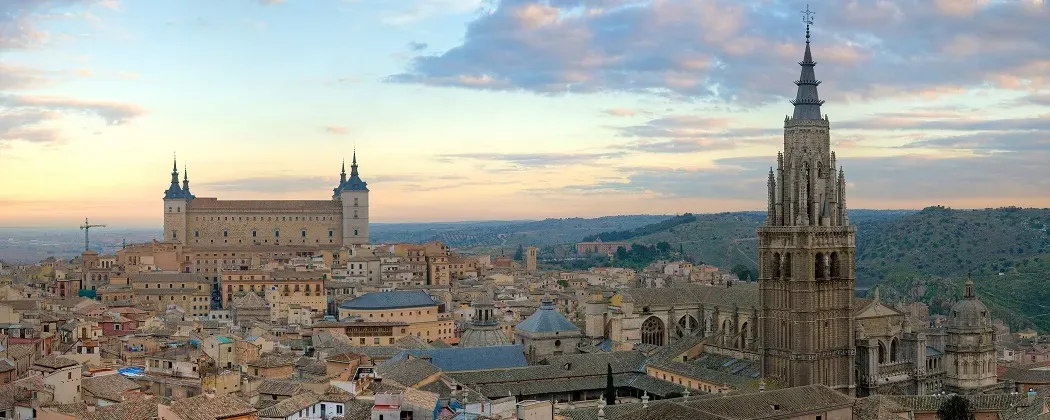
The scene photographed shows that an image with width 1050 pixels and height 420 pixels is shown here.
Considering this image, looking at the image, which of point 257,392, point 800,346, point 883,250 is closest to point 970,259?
point 883,250

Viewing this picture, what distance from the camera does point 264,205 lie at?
116438mm

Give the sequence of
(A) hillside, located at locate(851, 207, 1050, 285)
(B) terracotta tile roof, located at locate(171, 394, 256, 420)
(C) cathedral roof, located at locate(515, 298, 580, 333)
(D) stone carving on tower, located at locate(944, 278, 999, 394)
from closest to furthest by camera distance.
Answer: (B) terracotta tile roof, located at locate(171, 394, 256, 420)
(D) stone carving on tower, located at locate(944, 278, 999, 394)
(C) cathedral roof, located at locate(515, 298, 580, 333)
(A) hillside, located at locate(851, 207, 1050, 285)

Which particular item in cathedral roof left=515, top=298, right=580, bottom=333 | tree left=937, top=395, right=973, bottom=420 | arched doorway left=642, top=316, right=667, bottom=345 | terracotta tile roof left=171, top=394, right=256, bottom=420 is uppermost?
terracotta tile roof left=171, top=394, right=256, bottom=420

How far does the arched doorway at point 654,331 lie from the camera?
60562mm

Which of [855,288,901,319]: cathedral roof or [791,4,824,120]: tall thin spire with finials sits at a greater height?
[791,4,824,120]: tall thin spire with finials

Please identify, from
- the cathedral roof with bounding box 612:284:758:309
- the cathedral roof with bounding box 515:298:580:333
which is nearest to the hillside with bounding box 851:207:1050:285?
the cathedral roof with bounding box 612:284:758:309

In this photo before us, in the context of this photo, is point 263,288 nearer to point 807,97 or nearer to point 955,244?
point 807,97

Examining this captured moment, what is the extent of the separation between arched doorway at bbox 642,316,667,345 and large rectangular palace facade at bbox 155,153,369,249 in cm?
5715

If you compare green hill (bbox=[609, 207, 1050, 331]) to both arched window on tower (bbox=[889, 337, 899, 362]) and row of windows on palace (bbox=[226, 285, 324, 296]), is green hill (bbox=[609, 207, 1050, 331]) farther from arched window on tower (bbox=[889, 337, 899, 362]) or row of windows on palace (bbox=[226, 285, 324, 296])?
row of windows on palace (bbox=[226, 285, 324, 296])

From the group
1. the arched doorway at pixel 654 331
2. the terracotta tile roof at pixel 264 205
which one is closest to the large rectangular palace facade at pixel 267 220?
the terracotta tile roof at pixel 264 205

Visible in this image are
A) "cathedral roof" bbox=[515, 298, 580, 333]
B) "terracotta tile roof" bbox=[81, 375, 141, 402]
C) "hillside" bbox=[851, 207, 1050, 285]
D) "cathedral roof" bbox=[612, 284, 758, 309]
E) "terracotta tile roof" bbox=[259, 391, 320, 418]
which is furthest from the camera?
"hillside" bbox=[851, 207, 1050, 285]

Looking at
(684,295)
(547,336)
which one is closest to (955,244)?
(684,295)

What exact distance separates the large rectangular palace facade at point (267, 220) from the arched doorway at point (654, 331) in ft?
187

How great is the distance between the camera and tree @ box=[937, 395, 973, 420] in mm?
38188
